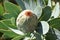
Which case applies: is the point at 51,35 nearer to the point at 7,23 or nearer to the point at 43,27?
the point at 43,27

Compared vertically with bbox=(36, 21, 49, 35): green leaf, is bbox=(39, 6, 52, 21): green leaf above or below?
above

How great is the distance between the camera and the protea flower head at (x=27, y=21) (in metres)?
0.53

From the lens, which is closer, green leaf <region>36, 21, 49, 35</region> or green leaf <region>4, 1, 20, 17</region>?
green leaf <region>36, 21, 49, 35</region>

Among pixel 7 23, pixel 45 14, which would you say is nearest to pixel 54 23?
pixel 45 14

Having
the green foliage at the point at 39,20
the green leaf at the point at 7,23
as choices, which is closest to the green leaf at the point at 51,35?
the green foliage at the point at 39,20

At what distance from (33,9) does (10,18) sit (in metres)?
0.10

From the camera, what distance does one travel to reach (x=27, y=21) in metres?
0.52

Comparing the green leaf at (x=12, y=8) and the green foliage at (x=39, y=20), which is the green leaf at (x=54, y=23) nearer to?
the green foliage at (x=39, y=20)

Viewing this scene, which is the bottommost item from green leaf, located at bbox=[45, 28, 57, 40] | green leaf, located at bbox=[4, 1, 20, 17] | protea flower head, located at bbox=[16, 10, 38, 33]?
green leaf, located at bbox=[45, 28, 57, 40]

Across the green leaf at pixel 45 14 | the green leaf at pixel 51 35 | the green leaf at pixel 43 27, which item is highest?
the green leaf at pixel 45 14

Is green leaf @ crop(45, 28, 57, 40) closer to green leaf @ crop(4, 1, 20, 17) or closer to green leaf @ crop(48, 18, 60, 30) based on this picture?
green leaf @ crop(48, 18, 60, 30)

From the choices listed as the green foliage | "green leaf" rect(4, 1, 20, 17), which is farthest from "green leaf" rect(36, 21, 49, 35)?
"green leaf" rect(4, 1, 20, 17)

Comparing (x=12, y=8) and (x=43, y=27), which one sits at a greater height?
(x=12, y=8)

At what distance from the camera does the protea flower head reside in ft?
1.73
